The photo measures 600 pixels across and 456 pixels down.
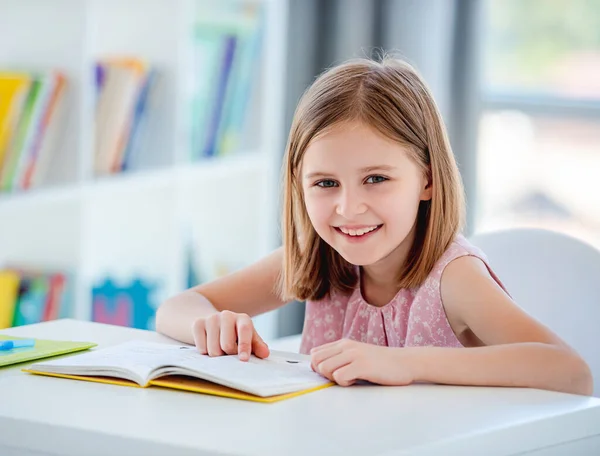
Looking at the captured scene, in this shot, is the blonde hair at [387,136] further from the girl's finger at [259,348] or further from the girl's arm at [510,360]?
the girl's finger at [259,348]

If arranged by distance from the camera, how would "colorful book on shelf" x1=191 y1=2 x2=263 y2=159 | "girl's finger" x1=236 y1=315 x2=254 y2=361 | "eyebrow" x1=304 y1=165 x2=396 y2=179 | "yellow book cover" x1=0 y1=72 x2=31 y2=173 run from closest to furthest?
"girl's finger" x1=236 y1=315 x2=254 y2=361, "eyebrow" x1=304 y1=165 x2=396 y2=179, "yellow book cover" x1=0 y1=72 x2=31 y2=173, "colorful book on shelf" x1=191 y1=2 x2=263 y2=159

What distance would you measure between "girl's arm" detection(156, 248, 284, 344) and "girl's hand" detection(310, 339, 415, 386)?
1.27ft

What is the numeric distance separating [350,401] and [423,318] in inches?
17.1

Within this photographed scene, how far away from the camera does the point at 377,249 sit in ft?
4.57

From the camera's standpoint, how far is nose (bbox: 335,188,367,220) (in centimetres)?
133

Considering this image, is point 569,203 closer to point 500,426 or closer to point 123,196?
point 123,196

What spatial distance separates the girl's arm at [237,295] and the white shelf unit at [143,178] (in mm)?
816

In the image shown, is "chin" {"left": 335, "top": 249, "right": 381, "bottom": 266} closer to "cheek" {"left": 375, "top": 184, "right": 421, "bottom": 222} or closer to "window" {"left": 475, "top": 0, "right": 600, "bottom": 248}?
"cheek" {"left": 375, "top": 184, "right": 421, "bottom": 222}

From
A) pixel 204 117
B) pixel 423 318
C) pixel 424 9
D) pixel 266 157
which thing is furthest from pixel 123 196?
pixel 423 318

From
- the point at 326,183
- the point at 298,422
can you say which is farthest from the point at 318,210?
the point at 298,422

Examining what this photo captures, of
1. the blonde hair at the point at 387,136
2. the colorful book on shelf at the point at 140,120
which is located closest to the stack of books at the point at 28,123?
the colorful book on shelf at the point at 140,120

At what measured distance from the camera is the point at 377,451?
32.4 inches

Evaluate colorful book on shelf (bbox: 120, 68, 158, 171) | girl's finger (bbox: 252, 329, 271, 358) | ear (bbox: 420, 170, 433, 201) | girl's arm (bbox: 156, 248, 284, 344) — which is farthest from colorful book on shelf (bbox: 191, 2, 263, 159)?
girl's finger (bbox: 252, 329, 271, 358)

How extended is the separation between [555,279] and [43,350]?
0.79 metres
